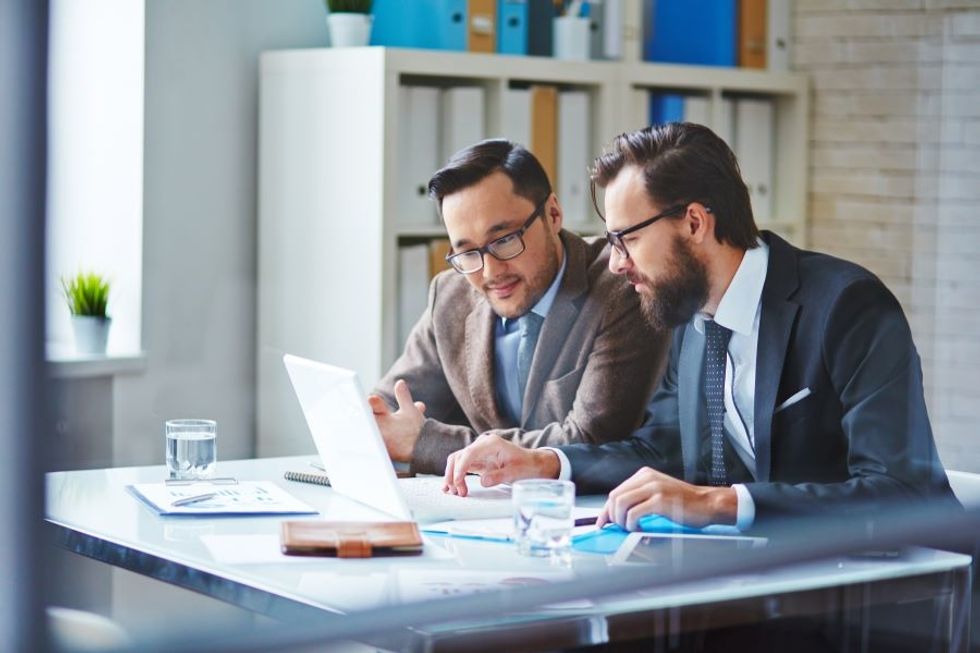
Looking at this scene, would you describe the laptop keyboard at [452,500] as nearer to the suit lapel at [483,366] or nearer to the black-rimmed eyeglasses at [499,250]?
the suit lapel at [483,366]

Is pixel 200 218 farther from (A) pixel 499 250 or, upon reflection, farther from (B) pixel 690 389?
(B) pixel 690 389

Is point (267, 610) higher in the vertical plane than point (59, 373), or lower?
lower

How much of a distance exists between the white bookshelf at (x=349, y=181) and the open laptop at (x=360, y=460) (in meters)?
0.41

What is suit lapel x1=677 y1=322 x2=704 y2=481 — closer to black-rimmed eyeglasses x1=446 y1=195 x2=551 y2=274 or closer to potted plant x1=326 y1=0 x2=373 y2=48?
black-rimmed eyeglasses x1=446 y1=195 x2=551 y2=274

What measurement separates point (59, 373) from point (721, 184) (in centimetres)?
140

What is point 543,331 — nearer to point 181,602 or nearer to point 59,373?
point 181,602

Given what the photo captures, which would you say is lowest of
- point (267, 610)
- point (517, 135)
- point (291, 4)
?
point (267, 610)

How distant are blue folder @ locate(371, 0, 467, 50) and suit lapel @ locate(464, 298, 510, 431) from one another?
87 cm

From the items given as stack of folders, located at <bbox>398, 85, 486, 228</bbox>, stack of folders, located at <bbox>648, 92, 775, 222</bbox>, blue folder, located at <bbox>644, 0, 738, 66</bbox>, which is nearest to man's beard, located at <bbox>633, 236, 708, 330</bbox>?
stack of folders, located at <bbox>398, 85, 486, 228</bbox>

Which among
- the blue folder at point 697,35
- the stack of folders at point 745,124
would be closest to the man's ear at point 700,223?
the stack of folders at point 745,124

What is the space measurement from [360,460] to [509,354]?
59 centimetres

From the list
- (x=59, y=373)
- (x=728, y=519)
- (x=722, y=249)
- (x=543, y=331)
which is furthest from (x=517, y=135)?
(x=59, y=373)

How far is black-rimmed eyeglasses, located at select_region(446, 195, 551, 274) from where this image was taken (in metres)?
2.44

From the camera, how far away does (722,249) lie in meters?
2.20
